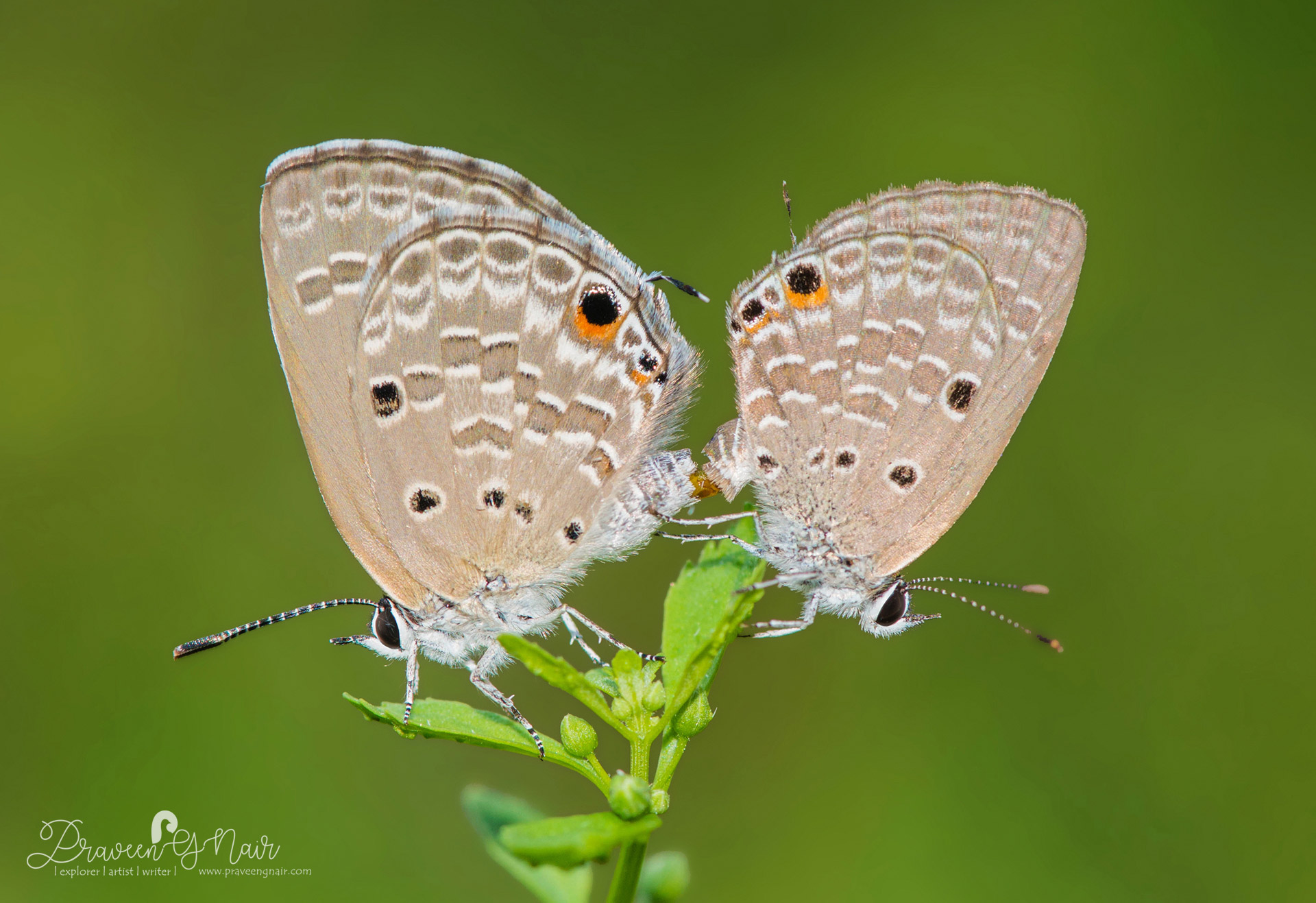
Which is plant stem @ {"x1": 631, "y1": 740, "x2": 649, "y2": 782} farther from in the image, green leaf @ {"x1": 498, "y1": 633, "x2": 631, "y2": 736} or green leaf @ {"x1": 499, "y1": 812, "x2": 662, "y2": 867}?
green leaf @ {"x1": 499, "y1": 812, "x2": 662, "y2": 867}

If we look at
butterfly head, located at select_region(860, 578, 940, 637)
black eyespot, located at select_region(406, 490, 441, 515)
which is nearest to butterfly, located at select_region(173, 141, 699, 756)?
black eyespot, located at select_region(406, 490, 441, 515)

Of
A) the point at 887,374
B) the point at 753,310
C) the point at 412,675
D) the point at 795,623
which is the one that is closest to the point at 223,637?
the point at 412,675

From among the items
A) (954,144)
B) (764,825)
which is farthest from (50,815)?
(954,144)

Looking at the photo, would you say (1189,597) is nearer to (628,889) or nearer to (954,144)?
(954,144)

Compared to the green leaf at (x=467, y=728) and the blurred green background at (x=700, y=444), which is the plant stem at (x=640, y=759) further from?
the blurred green background at (x=700, y=444)
